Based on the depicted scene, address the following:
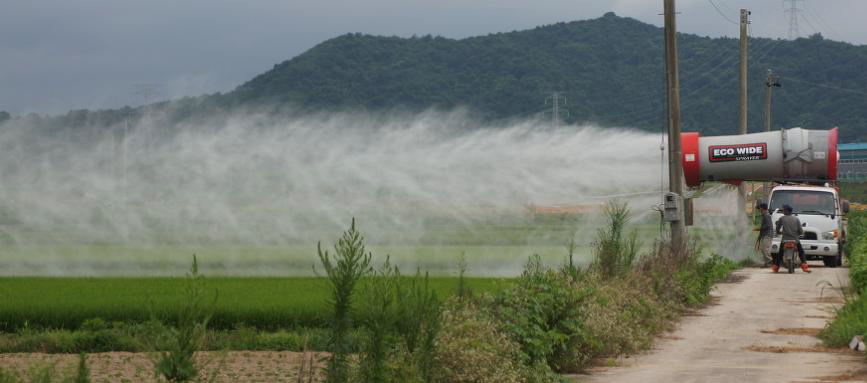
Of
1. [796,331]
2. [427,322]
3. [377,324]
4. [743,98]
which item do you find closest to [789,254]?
[743,98]

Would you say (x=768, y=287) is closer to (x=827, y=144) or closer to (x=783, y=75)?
(x=827, y=144)

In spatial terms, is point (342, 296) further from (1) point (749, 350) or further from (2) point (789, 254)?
(2) point (789, 254)

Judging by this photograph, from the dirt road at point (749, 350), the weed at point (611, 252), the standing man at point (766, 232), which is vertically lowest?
the dirt road at point (749, 350)

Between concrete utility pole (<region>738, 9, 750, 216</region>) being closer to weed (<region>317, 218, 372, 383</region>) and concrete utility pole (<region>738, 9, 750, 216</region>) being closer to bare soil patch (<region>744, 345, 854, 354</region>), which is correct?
bare soil patch (<region>744, 345, 854, 354</region>)

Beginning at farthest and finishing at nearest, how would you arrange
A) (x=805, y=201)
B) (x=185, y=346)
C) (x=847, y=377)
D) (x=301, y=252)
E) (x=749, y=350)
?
1. (x=805, y=201)
2. (x=301, y=252)
3. (x=749, y=350)
4. (x=847, y=377)
5. (x=185, y=346)

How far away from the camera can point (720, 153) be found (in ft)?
101

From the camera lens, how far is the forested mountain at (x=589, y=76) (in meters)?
106

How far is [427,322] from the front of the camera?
8547 millimetres

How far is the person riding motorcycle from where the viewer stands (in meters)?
29.1

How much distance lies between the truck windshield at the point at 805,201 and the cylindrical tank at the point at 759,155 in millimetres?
610

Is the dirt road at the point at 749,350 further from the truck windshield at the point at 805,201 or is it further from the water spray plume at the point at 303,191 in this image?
the truck windshield at the point at 805,201

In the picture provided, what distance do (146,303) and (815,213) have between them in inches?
819

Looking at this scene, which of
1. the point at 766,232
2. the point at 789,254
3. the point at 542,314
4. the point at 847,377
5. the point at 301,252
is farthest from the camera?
the point at 766,232

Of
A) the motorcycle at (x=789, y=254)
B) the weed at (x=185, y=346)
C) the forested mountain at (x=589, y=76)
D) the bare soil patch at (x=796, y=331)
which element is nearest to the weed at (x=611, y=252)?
the bare soil patch at (x=796, y=331)
